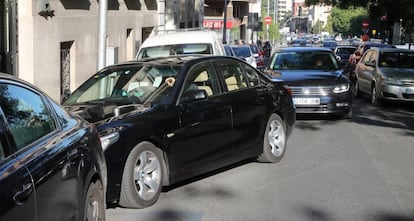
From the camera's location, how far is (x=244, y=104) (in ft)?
24.6

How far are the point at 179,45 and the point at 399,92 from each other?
213 inches

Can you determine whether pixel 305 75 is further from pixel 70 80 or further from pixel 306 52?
pixel 70 80

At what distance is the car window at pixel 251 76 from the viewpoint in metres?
8.04

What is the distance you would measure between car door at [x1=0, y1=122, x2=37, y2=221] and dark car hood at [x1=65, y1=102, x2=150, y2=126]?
2427mm

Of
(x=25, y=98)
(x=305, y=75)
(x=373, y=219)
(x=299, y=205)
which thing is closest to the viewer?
(x=25, y=98)

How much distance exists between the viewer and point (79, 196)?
394 centimetres

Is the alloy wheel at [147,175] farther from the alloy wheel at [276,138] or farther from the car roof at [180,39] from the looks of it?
the car roof at [180,39]

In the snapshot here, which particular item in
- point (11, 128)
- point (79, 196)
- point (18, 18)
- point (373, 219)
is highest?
point (18, 18)

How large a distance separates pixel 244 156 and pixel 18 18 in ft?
23.5

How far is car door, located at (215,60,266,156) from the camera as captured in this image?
288 inches

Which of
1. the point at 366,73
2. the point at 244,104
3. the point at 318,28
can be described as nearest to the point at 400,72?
the point at 366,73

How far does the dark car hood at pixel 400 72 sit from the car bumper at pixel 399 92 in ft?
1.05

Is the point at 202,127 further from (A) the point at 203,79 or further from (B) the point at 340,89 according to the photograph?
(B) the point at 340,89

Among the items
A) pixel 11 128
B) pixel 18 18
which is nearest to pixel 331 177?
pixel 11 128
